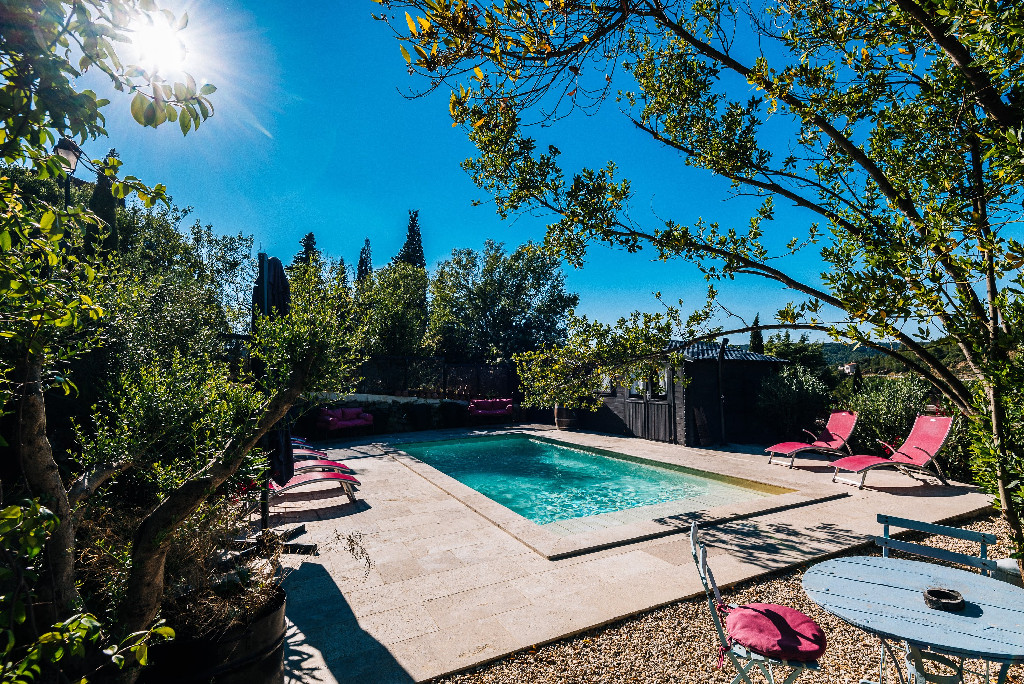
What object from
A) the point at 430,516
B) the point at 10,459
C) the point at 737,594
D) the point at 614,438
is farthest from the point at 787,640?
the point at 614,438

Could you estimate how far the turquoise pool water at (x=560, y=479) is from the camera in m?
8.79

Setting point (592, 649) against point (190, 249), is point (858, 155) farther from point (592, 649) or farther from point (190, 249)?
point (190, 249)

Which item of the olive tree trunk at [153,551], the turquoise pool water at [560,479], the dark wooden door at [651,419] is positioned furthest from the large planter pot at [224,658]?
the dark wooden door at [651,419]

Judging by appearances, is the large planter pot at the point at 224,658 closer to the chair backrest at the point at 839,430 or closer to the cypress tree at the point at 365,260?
the chair backrest at the point at 839,430

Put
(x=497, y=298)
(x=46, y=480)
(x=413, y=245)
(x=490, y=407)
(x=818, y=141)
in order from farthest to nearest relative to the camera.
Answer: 1. (x=413, y=245)
2. (x=497, y=298)
3. (x=490, y=407)
4. (x=818, y=141)
5. (x=46, y=480)

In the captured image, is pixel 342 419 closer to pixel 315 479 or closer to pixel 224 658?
pixel 315 479

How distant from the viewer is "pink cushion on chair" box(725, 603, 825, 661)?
2482 millimetres

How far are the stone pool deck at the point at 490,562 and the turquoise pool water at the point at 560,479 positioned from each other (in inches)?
62.7

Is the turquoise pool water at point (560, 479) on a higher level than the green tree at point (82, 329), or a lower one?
lower

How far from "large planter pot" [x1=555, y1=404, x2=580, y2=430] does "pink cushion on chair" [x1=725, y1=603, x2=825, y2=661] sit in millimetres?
13689

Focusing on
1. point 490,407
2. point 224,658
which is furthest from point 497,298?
point 224,658

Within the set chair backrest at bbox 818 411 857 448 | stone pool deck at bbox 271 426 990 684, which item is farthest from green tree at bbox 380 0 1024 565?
chair backrest at bbox 818 411 857 448

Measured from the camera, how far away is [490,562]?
4871mm

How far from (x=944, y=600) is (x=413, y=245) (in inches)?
2170
